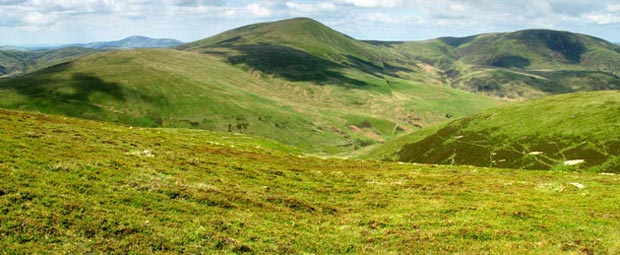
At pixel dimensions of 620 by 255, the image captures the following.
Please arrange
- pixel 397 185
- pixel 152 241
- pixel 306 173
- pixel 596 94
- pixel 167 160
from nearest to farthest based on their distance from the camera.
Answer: pixel 152 241
pixel 167 160
pixel 397 185
pixel 306 173
pixel 596 94

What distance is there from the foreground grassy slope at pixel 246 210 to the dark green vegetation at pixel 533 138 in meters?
42.0

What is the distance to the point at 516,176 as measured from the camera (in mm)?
52031

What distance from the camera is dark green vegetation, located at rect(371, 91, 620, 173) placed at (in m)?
77.6

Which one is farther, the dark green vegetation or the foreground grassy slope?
the dark green vegetation

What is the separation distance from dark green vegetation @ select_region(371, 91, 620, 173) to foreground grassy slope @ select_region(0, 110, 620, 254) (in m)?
42.0

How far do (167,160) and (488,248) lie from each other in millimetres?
30843

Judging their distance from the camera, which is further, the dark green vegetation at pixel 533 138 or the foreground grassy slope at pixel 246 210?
the dark green vegetation at pixel 533 138

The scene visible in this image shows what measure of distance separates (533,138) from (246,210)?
8929 cm

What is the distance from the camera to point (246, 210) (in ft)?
91.5

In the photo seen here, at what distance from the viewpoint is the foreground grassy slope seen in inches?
814

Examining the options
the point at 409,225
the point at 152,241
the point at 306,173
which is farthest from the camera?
the point at 306,173

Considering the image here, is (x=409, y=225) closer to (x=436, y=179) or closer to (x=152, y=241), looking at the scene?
(x=152, y=241)

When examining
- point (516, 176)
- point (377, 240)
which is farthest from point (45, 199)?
point (516, 176)

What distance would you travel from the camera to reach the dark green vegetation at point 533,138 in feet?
254
